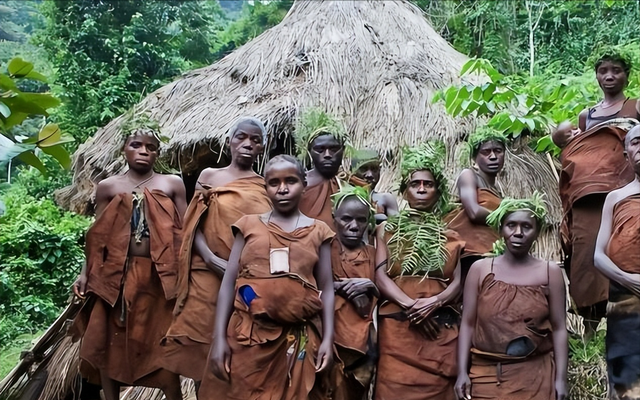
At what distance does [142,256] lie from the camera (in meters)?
3.91

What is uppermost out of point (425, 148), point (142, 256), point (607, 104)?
point (607, 104)

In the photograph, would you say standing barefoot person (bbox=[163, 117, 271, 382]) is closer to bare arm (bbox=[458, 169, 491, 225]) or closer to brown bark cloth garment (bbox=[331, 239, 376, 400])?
brown bark cloth garment (bbox=[331, 239, 376, 400])

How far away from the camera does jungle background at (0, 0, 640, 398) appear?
777 cm

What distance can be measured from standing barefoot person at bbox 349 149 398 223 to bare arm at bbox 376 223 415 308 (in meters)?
0.34

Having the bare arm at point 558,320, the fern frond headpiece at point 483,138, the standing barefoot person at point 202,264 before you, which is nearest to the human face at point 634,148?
the bare arm at point 558,320

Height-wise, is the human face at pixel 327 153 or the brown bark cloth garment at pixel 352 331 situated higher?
the human face at pixel 327 153

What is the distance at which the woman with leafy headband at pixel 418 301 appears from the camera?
3348 mm

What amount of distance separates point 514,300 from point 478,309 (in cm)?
17

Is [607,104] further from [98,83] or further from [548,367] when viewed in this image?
[98,83]

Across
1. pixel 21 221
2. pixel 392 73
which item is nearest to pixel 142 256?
pixel 392 73

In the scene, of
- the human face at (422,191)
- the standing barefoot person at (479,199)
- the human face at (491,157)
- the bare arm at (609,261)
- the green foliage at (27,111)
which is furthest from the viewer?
the human face at (491,157)

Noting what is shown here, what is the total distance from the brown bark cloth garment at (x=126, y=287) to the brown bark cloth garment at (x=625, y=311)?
2122 millimetres

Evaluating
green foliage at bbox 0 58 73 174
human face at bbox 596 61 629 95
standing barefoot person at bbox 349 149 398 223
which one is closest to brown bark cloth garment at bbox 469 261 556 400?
standing barefoot person at bbox 349 149 398 223

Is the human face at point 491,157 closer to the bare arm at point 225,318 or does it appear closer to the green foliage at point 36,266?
the bare arm at point 225,318
